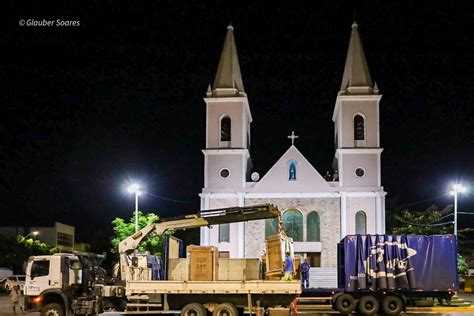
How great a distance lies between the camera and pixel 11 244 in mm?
61688

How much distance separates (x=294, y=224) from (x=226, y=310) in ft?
91.0

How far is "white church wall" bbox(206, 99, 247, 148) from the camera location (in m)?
50.4

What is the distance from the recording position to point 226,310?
2166cm

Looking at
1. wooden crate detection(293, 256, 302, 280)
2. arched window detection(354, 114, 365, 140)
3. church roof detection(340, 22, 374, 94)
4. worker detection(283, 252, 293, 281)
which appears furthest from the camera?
church roof detection(340, 22, 374, 94)

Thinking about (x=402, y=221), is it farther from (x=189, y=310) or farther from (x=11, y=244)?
(x=189, y=310)

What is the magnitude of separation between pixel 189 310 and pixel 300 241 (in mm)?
27195

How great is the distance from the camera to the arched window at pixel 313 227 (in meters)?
48.7

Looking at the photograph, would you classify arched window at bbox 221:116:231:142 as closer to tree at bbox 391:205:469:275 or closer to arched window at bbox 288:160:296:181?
arched window at bbox 288:160:296:181

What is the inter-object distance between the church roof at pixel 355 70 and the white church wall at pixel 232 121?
7.54 m

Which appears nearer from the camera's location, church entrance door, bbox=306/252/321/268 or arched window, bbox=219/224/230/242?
church entrance door, bbox=306/252/321/268

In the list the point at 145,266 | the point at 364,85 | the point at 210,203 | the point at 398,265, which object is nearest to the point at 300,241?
the point at 210,203

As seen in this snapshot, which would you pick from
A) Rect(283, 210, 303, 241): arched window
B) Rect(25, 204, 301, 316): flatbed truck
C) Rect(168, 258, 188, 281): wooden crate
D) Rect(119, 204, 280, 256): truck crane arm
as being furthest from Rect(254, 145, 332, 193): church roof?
Rect(168, 258, 188, 281): wooden crate

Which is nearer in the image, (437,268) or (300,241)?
(437,268)

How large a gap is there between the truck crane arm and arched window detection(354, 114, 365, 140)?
2817 centimetres
